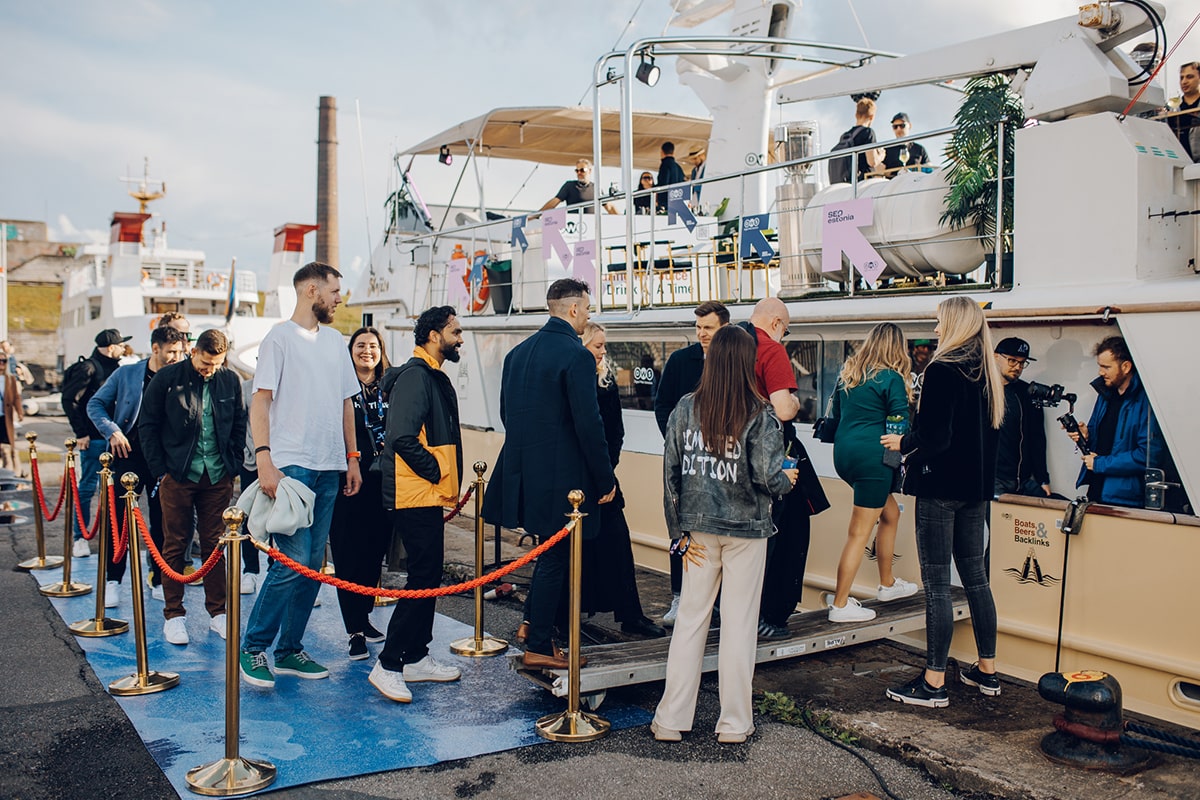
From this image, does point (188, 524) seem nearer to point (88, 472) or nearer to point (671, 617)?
point (88, 472)

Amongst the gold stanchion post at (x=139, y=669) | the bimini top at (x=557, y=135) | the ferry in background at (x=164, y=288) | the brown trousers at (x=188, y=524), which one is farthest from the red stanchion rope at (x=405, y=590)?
the ferry in background at (x=164, y=288)

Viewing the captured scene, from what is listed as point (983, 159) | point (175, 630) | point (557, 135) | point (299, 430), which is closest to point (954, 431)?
point (983, 159)

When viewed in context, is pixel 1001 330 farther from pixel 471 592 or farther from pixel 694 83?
pixel 694 83

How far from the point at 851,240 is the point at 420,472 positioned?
136 inches

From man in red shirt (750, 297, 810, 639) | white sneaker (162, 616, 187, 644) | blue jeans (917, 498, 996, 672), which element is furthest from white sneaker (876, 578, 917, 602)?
white sneaker (162, 616, 187, 644)

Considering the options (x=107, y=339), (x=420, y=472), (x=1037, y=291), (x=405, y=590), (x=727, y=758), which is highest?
(x=1037, y=291)

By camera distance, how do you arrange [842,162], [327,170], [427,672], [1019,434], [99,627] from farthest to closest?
[327,170]
[842,162]
[99,627]
[1019,434]
[427,672]

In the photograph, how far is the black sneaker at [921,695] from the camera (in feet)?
15.8

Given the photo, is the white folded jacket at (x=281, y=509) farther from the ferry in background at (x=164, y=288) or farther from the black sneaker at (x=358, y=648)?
the ferry in background at (x=164, y=288)

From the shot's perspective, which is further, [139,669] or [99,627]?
[99,627]

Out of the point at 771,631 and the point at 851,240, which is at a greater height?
the point at 851,240

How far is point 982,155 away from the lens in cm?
591

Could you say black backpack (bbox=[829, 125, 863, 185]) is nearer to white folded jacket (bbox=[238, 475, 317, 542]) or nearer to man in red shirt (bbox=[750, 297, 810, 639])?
man in red shirt (bbox=[750, 297, 810, 639])

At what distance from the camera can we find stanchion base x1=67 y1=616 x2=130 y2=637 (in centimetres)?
598
